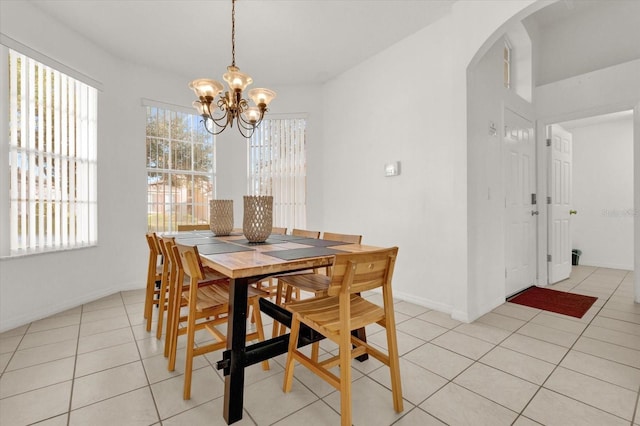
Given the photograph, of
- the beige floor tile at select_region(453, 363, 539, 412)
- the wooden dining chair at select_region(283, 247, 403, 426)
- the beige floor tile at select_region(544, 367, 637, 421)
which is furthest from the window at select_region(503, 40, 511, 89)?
the wooden dining chair at select_region(283, 247, 403, 426)

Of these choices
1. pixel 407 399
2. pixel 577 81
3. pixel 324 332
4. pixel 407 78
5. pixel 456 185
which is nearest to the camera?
pixel 324 332

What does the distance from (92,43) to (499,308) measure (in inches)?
227

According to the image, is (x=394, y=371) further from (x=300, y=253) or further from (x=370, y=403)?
(x=300, y=253)

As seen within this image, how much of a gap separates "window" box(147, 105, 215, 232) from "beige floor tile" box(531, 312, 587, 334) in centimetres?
465

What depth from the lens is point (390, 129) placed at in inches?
145

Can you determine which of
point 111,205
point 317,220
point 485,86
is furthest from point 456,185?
point 111,205

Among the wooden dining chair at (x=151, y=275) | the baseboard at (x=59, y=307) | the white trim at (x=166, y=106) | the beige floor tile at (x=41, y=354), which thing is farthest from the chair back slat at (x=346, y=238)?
the white trim at (x=166, y=106)

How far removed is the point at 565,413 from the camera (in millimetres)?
1567

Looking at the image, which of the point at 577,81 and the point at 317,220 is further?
the point at 317,220

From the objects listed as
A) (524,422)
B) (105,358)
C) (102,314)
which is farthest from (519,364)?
(102,314)

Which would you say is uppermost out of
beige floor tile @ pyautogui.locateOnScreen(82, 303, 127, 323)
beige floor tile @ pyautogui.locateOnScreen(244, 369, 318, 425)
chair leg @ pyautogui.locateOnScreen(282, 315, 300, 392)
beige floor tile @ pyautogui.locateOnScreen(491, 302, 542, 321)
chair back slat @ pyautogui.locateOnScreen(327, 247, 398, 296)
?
chair back slat @ pyautogui.locateOnScreen(327, 247, 398, 296)

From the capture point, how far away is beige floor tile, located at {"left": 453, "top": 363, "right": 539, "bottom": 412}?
168 cm

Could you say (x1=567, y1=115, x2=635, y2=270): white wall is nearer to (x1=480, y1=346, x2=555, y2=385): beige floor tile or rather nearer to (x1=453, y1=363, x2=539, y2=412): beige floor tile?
(x1=480, y1=346, x2=555, y2=385): beige floor tile

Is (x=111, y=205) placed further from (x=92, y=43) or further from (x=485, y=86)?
(x=485, y=86)
